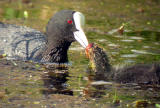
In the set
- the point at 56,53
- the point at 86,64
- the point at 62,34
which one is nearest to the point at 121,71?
the point at 86,64

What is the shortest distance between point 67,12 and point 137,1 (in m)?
7.25

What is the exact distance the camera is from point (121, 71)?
5973mm

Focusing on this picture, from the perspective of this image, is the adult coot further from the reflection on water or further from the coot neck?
the reflection on water

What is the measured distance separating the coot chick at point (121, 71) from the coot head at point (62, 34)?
0.31 metres

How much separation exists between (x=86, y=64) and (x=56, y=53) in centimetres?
54

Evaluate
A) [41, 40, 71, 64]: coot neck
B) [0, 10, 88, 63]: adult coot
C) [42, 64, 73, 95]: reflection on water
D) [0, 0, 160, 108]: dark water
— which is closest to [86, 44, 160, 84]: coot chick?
[0, 0, 160, 108]: dark water

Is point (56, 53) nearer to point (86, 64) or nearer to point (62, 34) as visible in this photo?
point (62, 34)

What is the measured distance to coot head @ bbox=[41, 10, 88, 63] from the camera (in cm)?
655

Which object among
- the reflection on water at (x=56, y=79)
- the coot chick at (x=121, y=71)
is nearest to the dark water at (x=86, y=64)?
the reflection on water at (x=56, y=79)

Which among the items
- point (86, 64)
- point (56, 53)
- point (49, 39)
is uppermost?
point (49, 39)

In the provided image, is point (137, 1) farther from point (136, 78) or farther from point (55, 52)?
point (136, 78)

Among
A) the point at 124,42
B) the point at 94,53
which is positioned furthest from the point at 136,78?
the point at 124,42

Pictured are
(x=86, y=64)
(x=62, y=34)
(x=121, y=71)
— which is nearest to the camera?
(x=121, y=71)

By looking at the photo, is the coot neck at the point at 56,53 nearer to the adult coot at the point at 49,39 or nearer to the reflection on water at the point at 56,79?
the adult coot at the point at 49,39
